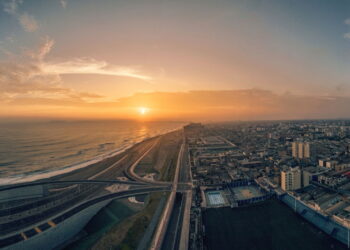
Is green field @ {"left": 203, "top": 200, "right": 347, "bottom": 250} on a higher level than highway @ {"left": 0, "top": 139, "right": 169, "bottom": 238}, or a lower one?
lower

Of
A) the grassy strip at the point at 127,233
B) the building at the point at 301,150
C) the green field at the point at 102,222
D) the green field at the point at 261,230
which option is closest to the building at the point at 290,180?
the green field at the point at 261,230

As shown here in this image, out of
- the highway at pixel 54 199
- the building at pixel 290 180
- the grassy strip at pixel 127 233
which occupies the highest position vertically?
the building at pixel 290 180

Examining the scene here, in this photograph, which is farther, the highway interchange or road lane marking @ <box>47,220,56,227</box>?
road lane marking @ <box>47,220,56,227</box>

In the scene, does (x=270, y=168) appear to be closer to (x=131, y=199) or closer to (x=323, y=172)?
(x=323, y=172)

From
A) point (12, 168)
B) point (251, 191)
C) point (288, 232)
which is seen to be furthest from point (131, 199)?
point (12, 168)

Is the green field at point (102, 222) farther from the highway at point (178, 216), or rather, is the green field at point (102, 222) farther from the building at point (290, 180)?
the building at point (290, 180)

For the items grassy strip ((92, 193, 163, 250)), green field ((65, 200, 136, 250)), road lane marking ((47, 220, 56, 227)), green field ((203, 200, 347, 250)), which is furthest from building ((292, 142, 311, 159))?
road lane marking ((47, 220, 56, 227))

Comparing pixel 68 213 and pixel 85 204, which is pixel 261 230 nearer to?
pixel 85 204

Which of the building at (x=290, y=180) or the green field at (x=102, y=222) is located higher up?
the building at (x=290, y=180)

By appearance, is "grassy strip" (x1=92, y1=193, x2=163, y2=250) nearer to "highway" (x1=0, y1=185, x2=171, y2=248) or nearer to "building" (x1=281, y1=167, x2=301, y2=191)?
"highway" (x1=0, y1=185, x2=171, y2=248)
